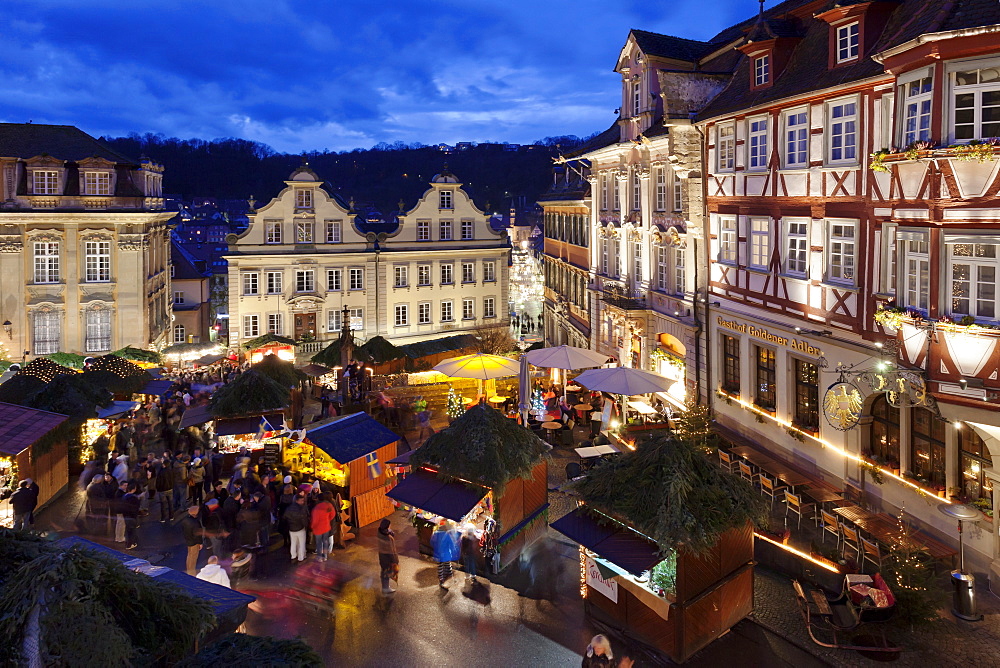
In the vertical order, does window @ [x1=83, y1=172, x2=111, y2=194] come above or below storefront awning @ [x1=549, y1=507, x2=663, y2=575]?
above

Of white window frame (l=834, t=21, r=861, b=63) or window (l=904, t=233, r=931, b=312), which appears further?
white window frame (l=834, t=21, r=861, b=63)

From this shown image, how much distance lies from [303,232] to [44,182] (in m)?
13.9

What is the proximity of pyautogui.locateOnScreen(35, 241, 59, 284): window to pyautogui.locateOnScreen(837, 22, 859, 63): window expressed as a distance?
3843cm

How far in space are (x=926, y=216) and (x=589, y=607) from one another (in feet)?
28.8

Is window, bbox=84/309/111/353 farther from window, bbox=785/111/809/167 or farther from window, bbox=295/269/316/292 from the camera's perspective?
window, bbox=785/111/809/167

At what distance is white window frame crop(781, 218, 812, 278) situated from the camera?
18.3 metres

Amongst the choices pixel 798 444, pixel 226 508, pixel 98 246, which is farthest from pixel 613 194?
pixel 98 246

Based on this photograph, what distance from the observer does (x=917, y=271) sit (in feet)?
45.1

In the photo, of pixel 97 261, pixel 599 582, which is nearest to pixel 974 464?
pixel 599 582

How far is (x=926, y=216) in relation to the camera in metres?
13.2

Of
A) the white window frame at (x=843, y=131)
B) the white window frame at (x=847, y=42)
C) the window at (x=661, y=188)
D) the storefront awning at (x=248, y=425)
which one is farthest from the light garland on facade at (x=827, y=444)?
the storefront awning at (x=248, y=425)

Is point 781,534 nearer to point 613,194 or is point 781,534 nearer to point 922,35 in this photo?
point 922,35

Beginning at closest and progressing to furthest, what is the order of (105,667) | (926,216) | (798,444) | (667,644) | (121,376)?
(105,667) < (667,644) < (926,216) < (798,444) < (121,376)

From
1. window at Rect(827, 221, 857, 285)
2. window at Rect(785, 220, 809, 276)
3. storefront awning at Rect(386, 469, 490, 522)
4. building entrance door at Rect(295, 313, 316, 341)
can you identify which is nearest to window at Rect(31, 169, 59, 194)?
building entrance door at Rect(295, 313, 316, 341)
